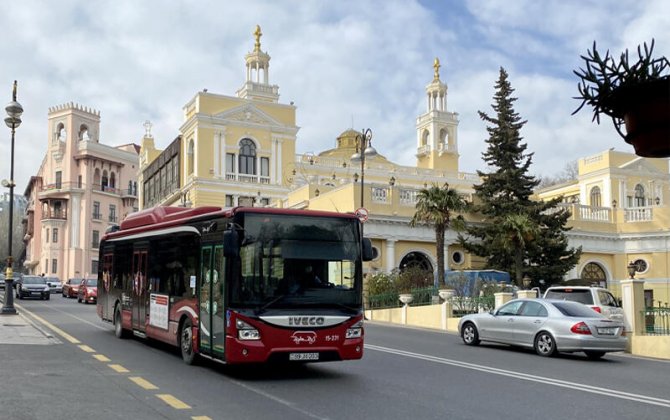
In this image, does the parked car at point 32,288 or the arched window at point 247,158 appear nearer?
the parked car at point 32,288

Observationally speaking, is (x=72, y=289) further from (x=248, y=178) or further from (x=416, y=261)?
(x=416, y=261)

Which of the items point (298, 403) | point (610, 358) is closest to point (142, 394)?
point (298, 403)

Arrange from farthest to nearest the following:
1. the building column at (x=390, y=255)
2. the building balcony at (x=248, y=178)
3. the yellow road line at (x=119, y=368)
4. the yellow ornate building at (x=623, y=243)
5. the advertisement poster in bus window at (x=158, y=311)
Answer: the building balcony at (x=248, y=178) → the yellow ornate building at (x=623, y=243) → the building column at (x=390, y=255) → the advertisement poster in bus window at (x=158, y=311) → the yellow road line at (x=119, y=368)

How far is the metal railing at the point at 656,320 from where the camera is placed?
19391 mm

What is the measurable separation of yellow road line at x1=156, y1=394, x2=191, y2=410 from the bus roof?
327cm

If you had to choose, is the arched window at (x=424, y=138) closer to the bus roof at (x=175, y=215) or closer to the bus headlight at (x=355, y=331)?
the bus roof at (x=175, y=215)

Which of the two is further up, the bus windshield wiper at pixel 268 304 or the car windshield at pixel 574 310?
the bus windshield wiper at pixel 268 304

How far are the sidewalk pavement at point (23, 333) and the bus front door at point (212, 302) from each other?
19.8 ft

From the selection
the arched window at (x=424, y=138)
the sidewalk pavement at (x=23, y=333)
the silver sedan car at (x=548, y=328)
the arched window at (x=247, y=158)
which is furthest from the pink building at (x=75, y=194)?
the silver sedan car at (x=548, y=328)

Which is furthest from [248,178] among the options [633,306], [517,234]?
[633,306]

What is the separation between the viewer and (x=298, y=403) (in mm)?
9383

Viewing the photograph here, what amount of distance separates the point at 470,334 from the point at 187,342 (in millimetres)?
9249

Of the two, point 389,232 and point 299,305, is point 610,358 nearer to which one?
point 299,305

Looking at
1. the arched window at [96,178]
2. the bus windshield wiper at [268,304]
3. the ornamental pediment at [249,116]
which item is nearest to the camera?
the bus windshield wiper at [268,304]
